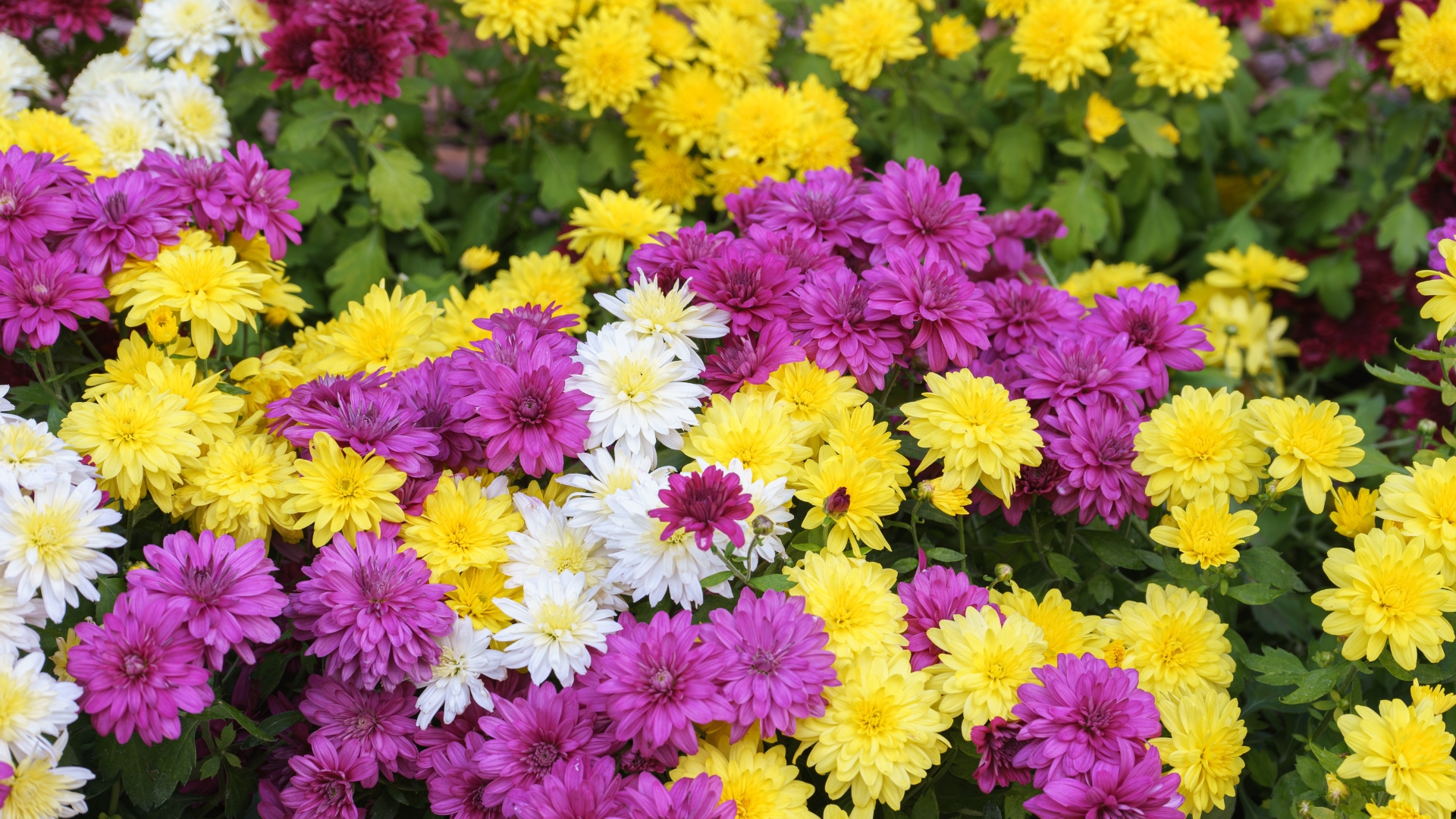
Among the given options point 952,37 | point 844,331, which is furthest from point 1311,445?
point 952,37

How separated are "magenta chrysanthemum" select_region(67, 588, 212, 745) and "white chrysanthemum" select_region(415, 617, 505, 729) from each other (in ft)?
1.05

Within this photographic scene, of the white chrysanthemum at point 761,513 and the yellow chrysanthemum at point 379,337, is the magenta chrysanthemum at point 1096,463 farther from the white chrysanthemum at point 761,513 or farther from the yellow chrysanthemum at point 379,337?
the yellow chrysanthemum at point 379,337

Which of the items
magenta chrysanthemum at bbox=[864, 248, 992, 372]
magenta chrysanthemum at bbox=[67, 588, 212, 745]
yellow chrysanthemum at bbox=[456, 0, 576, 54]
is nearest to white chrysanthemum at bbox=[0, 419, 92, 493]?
magenta chrysanthemum at bbox=[67, 588, 212, 745]

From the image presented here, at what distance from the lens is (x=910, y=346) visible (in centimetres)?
191

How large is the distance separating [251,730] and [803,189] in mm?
1397

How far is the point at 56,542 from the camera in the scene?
156 cm

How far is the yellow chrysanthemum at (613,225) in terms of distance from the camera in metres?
2.39

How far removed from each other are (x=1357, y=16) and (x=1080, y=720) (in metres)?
2.41

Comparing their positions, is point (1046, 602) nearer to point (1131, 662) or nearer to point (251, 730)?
point (1131, 662)

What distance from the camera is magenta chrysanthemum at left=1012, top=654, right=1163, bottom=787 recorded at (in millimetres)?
1529

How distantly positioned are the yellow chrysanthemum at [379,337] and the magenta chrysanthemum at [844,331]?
749mm

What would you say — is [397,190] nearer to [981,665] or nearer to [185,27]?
[185,27]

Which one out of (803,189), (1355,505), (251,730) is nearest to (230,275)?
(251,730)

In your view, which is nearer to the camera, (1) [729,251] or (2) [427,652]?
(2) [427,652]
